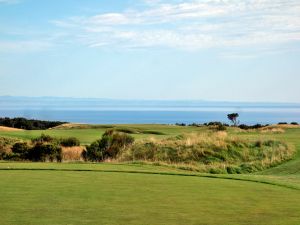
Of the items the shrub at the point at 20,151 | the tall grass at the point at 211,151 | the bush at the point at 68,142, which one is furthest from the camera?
the bush at the point at 68,142

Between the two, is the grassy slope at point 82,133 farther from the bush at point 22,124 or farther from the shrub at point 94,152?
the bush at point 22,124

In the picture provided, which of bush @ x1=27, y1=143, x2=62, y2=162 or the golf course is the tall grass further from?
the golf course

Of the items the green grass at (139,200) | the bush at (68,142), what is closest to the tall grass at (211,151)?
the bush at (68,142)

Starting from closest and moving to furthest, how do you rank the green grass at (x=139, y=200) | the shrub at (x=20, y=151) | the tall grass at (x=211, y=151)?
1. the green grass at (x=139, y=200)
2. the tall grass at (x=211, y=151)
3. the shrub at (x=20, y=151)

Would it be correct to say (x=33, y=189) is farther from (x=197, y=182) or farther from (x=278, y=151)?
(x=278, y=151)

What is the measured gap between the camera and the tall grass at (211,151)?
75.0 feet

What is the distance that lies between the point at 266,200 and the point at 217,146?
15.3 metres

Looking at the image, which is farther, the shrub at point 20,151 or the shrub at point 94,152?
the shrub at point 20,151

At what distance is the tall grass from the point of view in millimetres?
22859

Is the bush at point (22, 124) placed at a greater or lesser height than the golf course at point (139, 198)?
greater

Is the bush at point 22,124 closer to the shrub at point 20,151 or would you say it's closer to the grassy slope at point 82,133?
the grassy slope at point 82,133

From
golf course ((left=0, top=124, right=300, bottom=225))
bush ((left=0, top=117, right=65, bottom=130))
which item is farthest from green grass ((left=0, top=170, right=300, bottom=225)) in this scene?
bush ((left=0, top=117, right=65, bottom=130))

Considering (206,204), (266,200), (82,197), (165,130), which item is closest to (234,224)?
(206,204)

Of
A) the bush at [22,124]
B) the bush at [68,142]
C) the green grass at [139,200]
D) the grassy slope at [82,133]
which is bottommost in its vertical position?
the green grass at [139,200]
